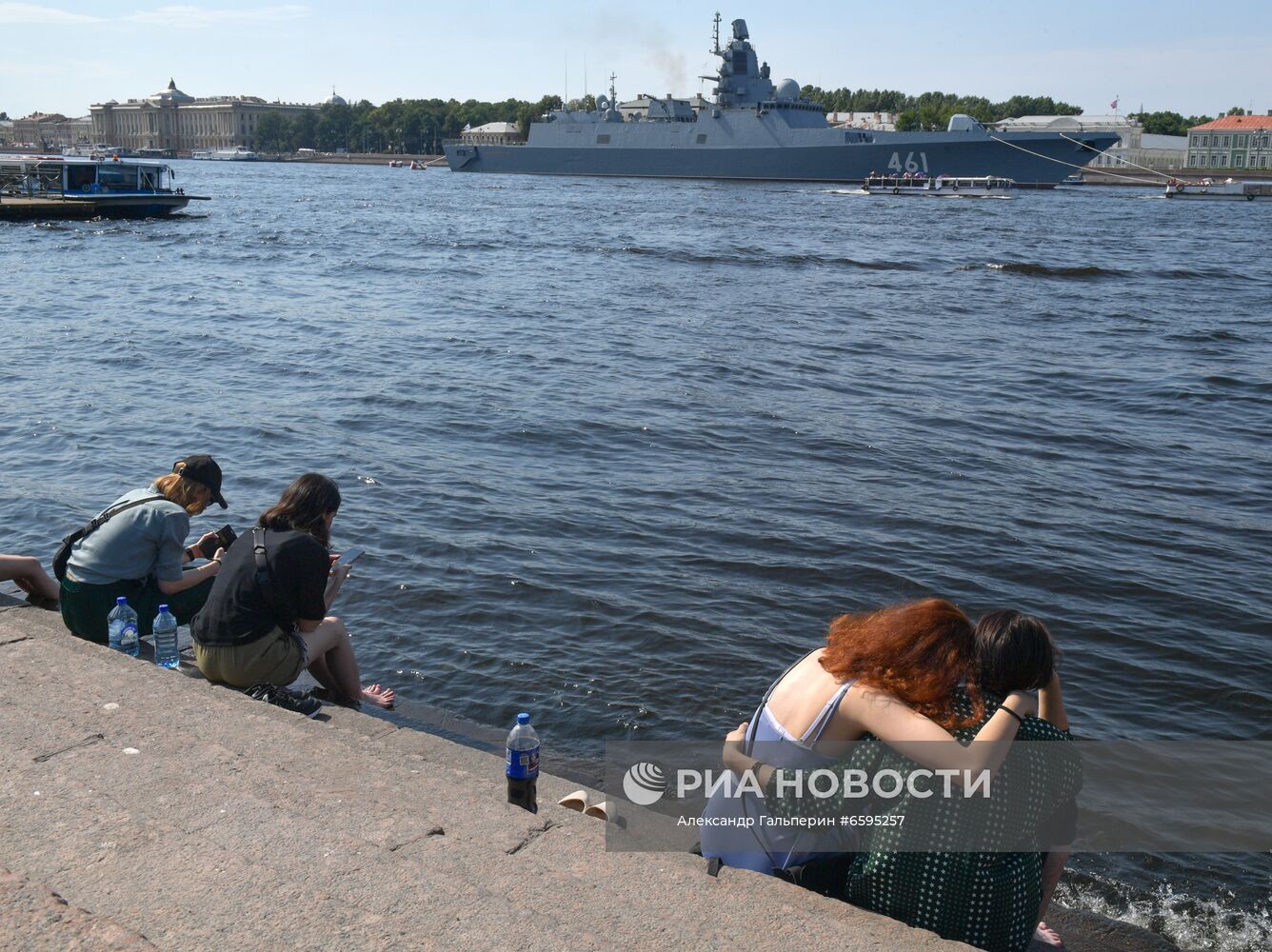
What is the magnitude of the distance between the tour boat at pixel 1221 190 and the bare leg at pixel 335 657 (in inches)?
2922

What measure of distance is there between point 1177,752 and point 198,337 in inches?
613

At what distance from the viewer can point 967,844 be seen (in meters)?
2.71

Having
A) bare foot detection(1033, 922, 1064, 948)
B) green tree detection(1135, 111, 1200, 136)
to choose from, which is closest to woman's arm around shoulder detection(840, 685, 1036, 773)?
bare foot detection(1033, 922, 1064, 948)

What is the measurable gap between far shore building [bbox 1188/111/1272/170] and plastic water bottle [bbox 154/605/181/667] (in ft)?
361

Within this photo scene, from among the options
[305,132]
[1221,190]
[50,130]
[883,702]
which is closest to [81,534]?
[883,702]

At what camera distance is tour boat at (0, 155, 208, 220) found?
40.0m

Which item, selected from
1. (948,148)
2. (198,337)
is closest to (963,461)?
(198,337)

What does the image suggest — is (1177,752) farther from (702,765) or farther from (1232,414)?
(1232,414)

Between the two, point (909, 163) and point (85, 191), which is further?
point (909, 163)

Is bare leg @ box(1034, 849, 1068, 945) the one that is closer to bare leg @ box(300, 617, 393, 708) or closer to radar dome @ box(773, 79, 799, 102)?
bare leg @ box(300, 617, 393, 708)

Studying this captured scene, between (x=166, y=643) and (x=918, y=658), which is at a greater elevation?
(x=918, y=658)

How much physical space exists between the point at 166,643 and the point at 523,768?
1956 millimetres

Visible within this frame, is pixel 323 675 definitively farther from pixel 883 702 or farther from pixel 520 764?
pixel 883 702

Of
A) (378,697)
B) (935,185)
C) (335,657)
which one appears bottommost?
(378,697)
